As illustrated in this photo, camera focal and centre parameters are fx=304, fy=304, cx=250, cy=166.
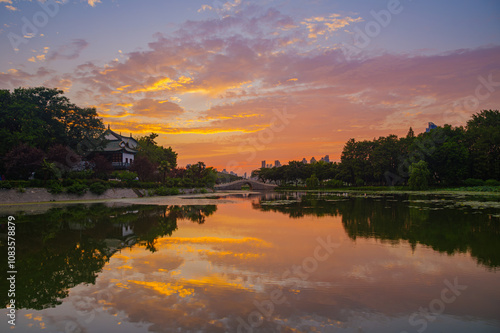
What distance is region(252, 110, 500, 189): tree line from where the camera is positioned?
233 feet

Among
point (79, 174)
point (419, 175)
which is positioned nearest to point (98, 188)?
point (79, 174)

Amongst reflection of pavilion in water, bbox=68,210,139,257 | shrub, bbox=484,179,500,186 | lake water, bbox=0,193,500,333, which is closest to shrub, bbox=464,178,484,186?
shrub, bbox=484,179,500,186

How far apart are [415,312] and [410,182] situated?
2865 inches

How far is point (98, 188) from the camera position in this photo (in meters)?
48.8

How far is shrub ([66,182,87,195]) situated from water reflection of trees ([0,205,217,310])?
85.3 ft

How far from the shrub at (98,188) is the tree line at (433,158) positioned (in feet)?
210

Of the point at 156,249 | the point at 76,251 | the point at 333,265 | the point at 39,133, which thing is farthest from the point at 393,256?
the point at 39,133

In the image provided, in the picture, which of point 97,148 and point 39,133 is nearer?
point 39,133

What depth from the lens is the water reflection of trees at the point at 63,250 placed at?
7.96 meters

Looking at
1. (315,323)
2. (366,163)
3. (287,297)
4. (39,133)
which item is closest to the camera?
(315,323)

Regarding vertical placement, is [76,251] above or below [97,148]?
below

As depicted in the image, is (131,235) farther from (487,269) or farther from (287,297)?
(487,269)

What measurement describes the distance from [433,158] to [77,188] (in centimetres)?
7765

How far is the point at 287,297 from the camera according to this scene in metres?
7.23
